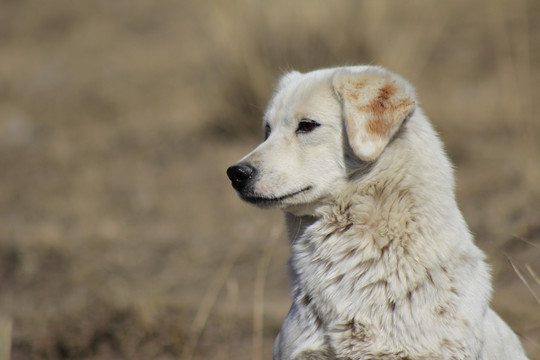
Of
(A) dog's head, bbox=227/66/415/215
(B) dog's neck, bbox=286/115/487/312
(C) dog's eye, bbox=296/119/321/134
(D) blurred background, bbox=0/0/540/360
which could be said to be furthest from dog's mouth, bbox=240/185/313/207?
(D) blurred background, bbox=0/0/540/360

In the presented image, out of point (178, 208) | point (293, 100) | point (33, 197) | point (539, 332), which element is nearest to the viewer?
point (293, 100)

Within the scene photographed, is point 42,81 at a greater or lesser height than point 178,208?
greater

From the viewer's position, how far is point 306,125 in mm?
3207

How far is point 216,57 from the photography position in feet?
30.1

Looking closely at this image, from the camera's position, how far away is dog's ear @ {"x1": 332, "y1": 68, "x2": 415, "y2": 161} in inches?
115

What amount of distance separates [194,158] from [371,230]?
19.4 ft

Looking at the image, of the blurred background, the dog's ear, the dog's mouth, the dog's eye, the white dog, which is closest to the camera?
the white dog

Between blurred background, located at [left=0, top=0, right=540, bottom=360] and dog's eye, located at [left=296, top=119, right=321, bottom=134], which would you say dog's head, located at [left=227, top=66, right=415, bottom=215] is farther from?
blurred background, located at [left=0, top=0, right=540, bottom=360]

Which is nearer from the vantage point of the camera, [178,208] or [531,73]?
[178,208]

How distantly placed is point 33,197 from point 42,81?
437 cm

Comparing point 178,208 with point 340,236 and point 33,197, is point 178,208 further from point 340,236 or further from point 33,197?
point 340,236

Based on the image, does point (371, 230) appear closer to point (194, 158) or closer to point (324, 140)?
point (324, 140)

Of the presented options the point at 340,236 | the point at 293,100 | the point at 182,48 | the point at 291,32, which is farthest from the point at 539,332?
the point at 182,48

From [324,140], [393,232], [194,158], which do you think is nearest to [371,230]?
[393,232]
